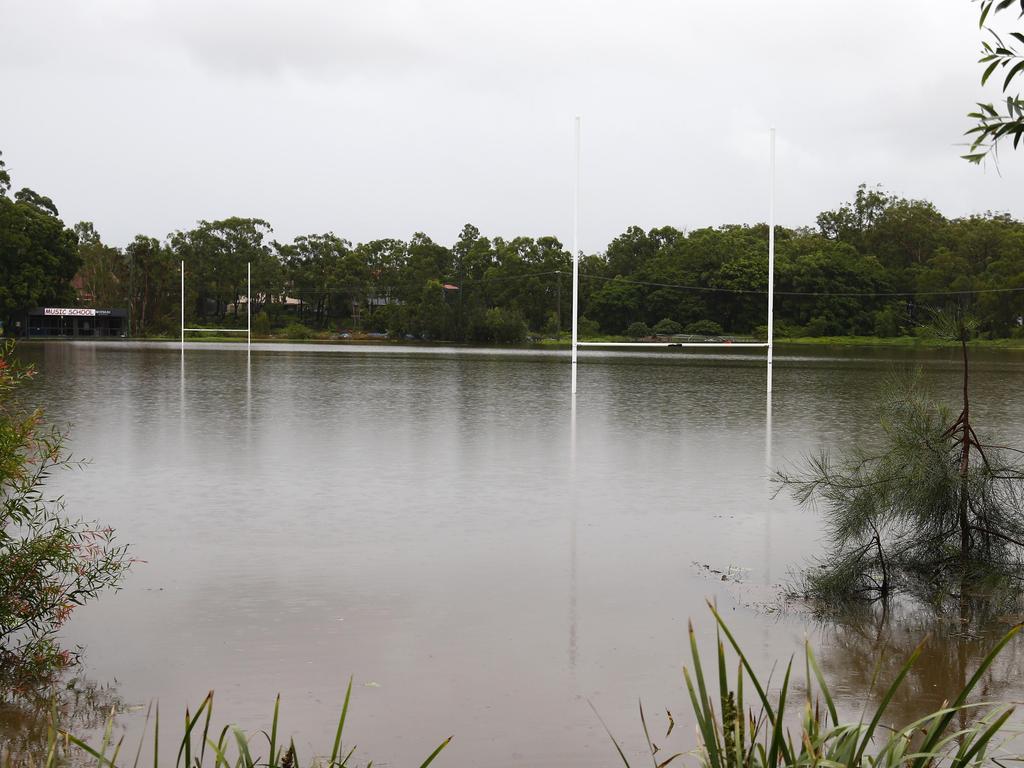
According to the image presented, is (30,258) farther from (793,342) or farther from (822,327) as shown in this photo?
(822,327)

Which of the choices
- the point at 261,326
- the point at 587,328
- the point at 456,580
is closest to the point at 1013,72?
the point at 456,580

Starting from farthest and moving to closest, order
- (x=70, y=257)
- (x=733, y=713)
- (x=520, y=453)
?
(x=70, y=257), (x=520, y=453), (x=733, y=713)

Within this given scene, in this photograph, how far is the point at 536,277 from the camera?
78.6 m

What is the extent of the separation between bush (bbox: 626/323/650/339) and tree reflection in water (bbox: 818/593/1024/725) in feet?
187

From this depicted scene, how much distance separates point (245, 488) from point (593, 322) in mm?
55764

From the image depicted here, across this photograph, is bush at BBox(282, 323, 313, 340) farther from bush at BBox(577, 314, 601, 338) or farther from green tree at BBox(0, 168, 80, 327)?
bush at BBox(577, 314, 601, 338)

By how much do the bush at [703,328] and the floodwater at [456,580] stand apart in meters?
50.3

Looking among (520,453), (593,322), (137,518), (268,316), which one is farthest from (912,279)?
(137,518)

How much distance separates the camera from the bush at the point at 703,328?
215 ft

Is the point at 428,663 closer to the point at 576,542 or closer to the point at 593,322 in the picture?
the point at 576,542

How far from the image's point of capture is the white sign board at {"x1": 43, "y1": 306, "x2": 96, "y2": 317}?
71.7 m

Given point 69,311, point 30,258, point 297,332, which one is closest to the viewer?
point 30,258

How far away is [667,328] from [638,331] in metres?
2.14

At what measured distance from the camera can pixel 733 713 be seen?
202 centimetres
